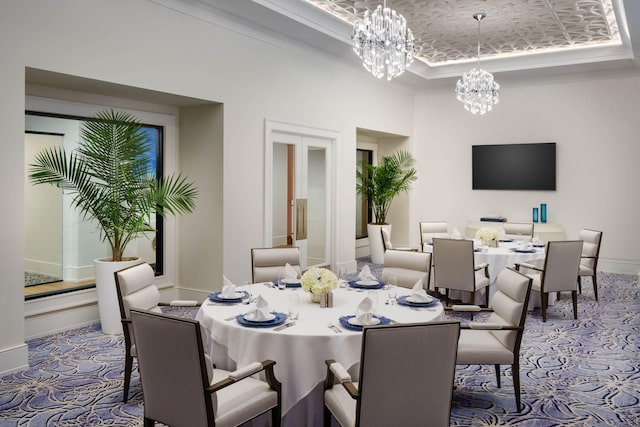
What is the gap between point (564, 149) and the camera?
985 cm

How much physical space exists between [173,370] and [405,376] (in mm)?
1118

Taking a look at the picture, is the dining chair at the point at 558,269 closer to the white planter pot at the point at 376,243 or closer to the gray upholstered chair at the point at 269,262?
the gray upholstered chair at the point at 269,262

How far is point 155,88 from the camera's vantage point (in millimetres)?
5688

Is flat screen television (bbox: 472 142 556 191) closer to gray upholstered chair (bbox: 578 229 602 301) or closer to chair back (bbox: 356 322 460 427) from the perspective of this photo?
gray upholstered chair (bbox: 578 229 602 301)

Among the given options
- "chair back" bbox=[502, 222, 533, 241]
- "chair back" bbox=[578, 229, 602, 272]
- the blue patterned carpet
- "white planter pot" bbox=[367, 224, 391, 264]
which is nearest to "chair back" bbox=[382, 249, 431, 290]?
the blue patterned carpet

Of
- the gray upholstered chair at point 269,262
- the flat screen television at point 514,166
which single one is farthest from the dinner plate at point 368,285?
the flat screen television at point 514,166

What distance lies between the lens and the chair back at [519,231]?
26.8 ft

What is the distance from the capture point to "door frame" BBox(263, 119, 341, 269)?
727 cm

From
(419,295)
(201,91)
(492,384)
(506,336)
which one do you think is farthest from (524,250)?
(201,91)

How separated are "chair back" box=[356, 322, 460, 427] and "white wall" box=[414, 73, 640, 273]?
824cm

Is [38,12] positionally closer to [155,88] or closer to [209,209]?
[155,88]

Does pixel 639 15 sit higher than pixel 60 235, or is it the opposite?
pixel 639 15

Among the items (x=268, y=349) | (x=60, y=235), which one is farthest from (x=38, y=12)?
(x=268, y=349)

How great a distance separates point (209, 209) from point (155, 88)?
1689 mm
